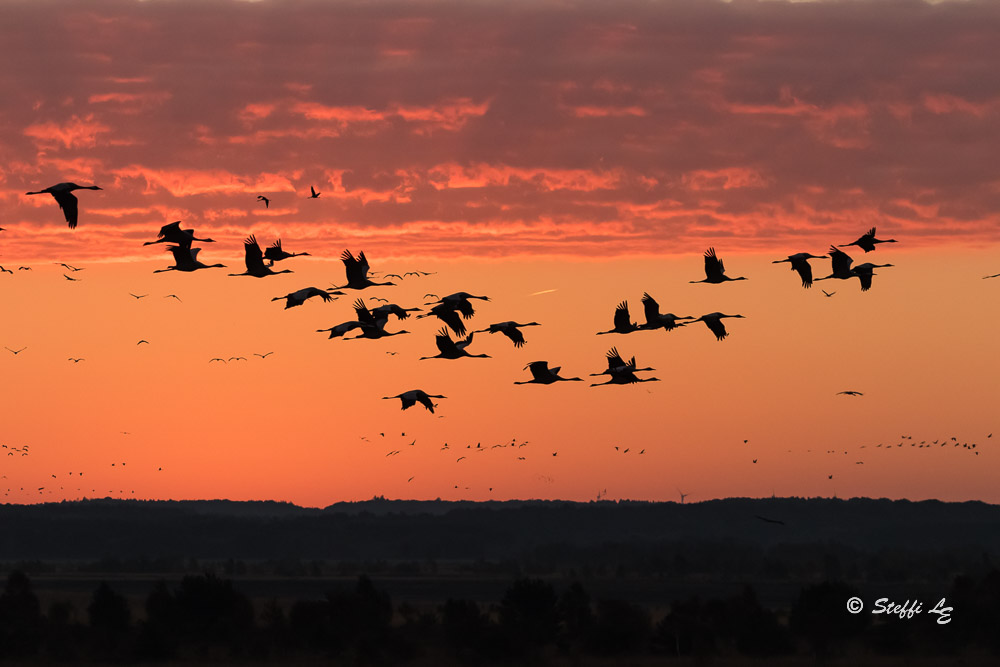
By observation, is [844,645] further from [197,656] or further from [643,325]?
[643,325]

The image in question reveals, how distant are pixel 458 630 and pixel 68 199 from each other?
5582 cm

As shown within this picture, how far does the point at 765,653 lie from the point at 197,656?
3362 cm

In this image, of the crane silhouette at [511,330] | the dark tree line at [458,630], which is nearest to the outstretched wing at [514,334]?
the crane silhouette at [511,330]

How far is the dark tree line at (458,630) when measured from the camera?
9712cm

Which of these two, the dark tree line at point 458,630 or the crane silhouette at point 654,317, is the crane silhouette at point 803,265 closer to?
the crane silhouette at point 654,317

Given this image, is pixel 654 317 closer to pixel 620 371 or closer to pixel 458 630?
pixel 620 371

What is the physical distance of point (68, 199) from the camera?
45844 millimetres

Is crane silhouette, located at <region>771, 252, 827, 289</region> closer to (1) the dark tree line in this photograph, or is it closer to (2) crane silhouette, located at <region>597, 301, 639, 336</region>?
(2) crane silhouette, located at <region>597, 301, 639, 336</region>

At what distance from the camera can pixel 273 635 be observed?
101 m

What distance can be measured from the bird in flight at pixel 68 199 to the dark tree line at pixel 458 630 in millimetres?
53296

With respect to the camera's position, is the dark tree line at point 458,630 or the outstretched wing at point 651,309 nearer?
the outstretched wing at point 651,309

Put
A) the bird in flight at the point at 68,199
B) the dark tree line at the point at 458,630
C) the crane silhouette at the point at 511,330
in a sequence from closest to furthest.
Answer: the bird in flight at the point at 68,199, the crane silhouette at the point at 511,330, the dark tree line at the point at 458,630

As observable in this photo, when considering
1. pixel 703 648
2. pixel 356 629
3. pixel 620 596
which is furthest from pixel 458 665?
pixel 620 596

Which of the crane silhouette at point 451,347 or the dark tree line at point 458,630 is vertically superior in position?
the crane silhouette at point 451,347
